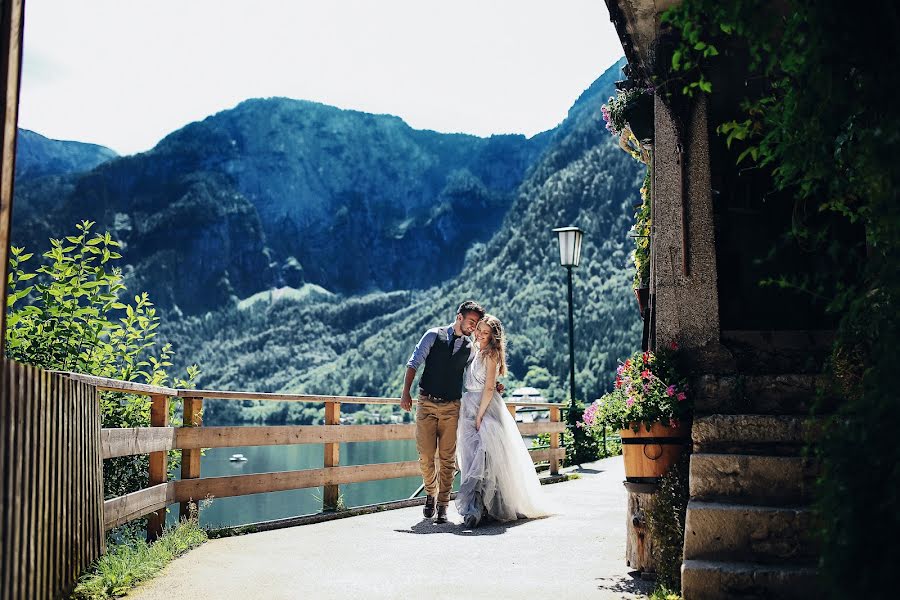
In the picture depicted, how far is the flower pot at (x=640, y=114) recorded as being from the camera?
6.35 m

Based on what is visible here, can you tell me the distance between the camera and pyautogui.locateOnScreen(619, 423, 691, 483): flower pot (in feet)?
15.5

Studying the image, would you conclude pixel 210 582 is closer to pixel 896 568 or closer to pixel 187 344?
pixel 896 568

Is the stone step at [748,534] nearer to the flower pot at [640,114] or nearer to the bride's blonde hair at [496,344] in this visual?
the flower pot at [640,114]

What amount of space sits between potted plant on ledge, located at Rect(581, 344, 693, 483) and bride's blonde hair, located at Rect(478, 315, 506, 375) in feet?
7.64

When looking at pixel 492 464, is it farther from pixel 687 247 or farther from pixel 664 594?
pixel 664 594

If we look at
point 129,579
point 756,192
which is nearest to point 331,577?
point 129,579

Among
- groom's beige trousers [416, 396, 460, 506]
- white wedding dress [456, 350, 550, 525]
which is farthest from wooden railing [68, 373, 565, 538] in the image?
white wedding dress [456, 350, 550, 525]

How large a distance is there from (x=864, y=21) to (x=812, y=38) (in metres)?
0.16

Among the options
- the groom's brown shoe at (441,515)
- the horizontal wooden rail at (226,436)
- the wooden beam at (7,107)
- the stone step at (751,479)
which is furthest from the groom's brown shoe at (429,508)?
the wooden beam at (7,107)

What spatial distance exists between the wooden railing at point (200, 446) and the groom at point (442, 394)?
91 cm

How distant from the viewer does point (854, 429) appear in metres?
2.33

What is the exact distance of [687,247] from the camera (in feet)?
18.4

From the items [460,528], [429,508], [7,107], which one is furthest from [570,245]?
[7,107]

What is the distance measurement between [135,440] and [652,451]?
3.28 meters
